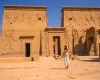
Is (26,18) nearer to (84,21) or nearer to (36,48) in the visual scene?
(36,48)

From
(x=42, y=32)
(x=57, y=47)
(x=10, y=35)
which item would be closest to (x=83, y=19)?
(x=57, y=47)

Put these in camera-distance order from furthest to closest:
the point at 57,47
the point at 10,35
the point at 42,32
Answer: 1. the point at 57,47
2. the point at 42,32
3. the point at 10,35

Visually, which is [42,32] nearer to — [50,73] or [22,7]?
A: [22,7]

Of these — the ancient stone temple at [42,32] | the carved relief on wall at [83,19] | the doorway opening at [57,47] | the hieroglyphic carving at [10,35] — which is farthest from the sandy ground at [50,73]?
the carved relief on wall at [83,19]

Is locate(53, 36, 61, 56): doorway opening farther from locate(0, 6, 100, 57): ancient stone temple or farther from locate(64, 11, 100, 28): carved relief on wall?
locate(64, 11, 100, 28): carved relief on wall

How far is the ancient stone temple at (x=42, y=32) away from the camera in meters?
27.4

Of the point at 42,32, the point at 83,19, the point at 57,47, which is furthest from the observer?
the point at 57,47

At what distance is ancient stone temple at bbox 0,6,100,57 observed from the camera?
90.0 ft

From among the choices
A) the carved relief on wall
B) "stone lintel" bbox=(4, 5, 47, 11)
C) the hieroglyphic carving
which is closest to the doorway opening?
the carved relief on wall

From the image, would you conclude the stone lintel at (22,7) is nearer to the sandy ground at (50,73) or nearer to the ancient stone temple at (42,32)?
the ancient stone temple at (42,32)

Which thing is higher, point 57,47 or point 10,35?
point 10,35

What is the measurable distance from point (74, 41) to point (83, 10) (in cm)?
523

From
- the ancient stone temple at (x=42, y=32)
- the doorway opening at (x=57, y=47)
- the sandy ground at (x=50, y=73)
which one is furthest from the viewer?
the doorway opening at (x=57, y=47)

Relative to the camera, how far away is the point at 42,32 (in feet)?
92.2
